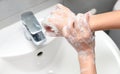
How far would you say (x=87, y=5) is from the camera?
3.47 ft

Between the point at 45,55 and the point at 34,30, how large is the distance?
0.15 metres

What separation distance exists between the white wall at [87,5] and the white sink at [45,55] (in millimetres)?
179

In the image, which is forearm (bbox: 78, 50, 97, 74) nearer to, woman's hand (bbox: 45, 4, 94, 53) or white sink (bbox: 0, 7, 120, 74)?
woman's hand (bbox: 45, 4, 94, 53)

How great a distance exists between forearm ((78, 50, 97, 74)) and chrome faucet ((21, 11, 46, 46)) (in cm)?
19

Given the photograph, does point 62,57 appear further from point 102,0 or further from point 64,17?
point 102,0

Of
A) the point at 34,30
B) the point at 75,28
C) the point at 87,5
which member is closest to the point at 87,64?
the point at 75,28

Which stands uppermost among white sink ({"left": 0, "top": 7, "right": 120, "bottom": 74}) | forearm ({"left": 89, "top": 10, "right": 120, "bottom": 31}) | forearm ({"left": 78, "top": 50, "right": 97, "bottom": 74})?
forearm ({"left": 89, "top": 10, "right": 120, "bottom": 31})

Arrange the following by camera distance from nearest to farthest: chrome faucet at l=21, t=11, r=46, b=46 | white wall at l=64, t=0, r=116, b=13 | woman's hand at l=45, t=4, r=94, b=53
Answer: woman's hand at l=45, t=4, r=94, b=53, chrome faucet at l=21, t=11, r=46, b=46, white wall at l=64, t=0, r=116, b=13

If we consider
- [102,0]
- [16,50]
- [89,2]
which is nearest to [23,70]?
[16,50]

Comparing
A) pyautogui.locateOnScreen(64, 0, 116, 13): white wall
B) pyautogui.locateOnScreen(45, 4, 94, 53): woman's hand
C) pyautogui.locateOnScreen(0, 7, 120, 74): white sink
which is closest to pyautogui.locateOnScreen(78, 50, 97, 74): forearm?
pyautogui.locateOnScreen(45, 4, 94, 53): woman's hand

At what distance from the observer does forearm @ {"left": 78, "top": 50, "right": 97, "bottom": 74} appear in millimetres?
556

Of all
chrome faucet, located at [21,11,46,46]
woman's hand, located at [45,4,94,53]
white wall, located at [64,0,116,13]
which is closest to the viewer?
woman's hand, located at [45,4,94,53]

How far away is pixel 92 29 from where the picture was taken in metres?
0.57

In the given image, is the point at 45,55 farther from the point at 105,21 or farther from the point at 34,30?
the point at 105,21
